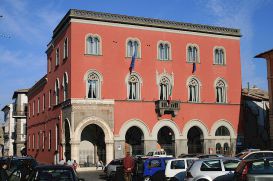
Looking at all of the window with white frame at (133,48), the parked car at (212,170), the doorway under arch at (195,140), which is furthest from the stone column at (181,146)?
the parked car at (212,170)

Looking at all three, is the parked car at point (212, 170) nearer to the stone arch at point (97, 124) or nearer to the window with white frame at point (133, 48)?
the stone arch at point (97, 124)

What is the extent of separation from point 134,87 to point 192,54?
7.06 metres

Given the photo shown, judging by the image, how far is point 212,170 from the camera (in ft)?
56.2

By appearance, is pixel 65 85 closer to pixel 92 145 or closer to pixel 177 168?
pixel 92 145

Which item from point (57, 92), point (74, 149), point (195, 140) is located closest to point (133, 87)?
point (74, 149)

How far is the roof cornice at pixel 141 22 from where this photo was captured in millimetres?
37031

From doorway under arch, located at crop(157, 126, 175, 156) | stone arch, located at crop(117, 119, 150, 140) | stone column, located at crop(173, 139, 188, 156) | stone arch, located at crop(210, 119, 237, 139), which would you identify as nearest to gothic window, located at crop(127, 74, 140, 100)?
stone arch, located at crop(117, 119, 150, 140)

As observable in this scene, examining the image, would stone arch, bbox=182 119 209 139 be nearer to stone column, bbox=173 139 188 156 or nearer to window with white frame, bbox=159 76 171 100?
stone column, bbox=173 139 188 156

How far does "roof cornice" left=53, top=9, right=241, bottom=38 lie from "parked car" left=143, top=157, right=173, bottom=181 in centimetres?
1828

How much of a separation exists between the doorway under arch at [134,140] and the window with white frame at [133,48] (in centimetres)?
673

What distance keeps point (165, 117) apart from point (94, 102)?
22.6 feet

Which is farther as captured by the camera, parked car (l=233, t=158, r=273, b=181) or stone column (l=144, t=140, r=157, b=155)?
stone column (l=144, t=140, r=157, b=155)

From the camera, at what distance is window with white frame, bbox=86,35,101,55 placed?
1469 inches

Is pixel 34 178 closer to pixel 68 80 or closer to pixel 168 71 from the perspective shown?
pixel 68 80
